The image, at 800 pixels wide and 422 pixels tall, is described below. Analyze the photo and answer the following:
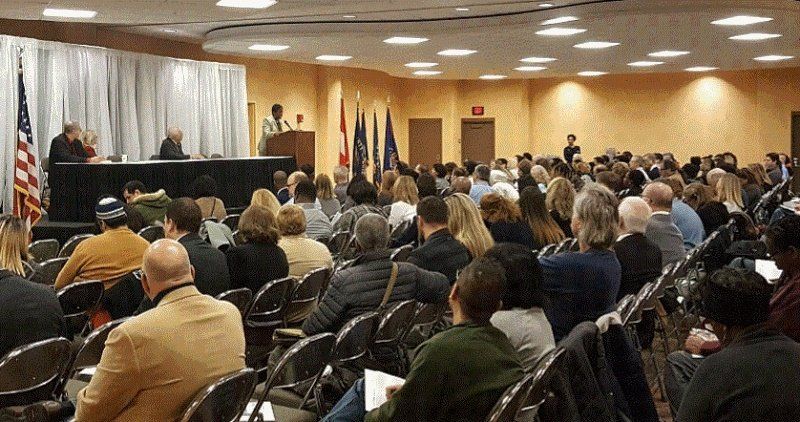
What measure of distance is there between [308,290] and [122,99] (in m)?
10.7

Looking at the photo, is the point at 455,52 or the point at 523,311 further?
the point at 455,52

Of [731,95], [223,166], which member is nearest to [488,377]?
[223,166]

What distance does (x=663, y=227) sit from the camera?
307 inches

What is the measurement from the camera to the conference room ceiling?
12055 millimetres

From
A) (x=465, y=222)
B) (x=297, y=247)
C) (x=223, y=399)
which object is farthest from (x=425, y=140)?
(x=223, y=399)

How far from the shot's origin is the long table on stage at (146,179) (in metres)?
12.1

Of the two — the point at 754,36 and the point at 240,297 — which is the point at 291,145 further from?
the point at 240,297

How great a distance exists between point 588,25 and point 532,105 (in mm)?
13639

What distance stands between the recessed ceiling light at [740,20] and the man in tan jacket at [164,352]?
429 inches

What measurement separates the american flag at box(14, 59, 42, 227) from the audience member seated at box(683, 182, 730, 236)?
7.62 m

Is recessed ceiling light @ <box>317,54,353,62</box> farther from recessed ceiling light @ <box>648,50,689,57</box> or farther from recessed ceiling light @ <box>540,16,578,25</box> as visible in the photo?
recessed ceiling light @ <box>540,16,578,25</box>

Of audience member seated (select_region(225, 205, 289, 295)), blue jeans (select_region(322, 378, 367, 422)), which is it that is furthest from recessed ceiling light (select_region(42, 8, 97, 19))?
blue jeans (select_region(322, 378, 367, 422))

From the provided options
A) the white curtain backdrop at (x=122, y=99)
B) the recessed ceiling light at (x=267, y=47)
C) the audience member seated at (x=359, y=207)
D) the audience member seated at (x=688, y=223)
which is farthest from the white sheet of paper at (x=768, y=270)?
the recessed ceiling light at (x=267, y=47)

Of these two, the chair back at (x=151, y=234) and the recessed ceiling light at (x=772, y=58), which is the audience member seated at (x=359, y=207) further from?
the recessed ceiling light at (x=772, y=58)
